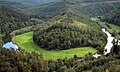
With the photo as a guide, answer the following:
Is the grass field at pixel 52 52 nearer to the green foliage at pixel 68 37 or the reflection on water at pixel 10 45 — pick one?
the reflection on water at pixel 10 45

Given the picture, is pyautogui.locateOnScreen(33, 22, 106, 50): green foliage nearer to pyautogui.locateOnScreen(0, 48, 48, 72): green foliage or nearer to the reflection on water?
the reflection on water

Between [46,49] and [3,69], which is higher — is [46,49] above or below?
below

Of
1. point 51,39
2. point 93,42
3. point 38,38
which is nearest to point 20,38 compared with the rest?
point 38,38

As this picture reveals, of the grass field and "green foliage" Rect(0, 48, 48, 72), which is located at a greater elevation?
"green foliage" Rect(0, 48, 48, 72)

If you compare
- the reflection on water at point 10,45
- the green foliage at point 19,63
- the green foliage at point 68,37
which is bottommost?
the reflection on water at point 10,45

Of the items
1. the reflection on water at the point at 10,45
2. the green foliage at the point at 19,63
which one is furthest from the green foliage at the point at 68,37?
the green foliage at the point at 19,63

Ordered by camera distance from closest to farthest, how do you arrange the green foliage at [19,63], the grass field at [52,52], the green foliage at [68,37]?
the green foliage at [19,63] → the grass field at [52,52] → the green foliage at [68,37]

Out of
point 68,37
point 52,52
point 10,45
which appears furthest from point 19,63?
point 10,45

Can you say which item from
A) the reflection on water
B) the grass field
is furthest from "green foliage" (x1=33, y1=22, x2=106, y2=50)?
the reflection on water

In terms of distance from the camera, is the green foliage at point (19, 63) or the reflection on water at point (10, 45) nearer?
the green foliage at point (19, 63)

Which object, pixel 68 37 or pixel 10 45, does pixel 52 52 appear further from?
pixel 10 45

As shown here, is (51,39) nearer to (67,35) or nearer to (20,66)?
(67,35)
